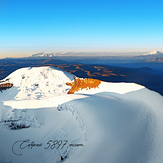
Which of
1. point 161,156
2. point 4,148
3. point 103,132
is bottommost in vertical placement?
point 4,148

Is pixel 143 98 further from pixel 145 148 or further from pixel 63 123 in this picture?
pixel 63 123

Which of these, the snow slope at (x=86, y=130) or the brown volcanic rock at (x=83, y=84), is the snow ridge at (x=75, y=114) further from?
the brown volcanic rock at (x=83, y=84)

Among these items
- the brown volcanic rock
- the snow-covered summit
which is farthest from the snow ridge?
the brown volcanic rock

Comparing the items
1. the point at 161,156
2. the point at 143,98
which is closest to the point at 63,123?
the point at 161,156

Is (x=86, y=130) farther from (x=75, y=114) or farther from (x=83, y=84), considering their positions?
(x=83, y=84)

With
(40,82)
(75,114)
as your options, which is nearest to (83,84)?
(40,82)

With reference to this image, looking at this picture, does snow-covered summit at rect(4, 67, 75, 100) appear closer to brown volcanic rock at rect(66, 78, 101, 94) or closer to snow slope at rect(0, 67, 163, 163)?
brown volcanic rock at rect(66, 78, 101, 94)
